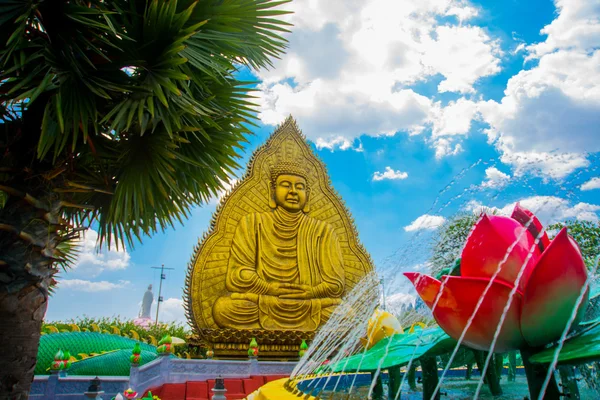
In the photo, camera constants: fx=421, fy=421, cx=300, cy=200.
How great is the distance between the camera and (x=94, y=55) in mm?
4062

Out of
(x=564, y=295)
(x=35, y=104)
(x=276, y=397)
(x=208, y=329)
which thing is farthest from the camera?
(x=208, y=329)

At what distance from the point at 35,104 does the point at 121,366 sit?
675 cm

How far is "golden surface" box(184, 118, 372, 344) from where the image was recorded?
10.2m

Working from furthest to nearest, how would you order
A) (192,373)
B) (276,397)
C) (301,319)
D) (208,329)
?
(301,319), (208,329), (192,373), (276,397)

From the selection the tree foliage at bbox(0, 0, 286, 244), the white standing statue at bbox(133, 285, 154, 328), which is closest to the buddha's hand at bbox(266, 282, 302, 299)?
the tree foliage at bbox(0, 0, 286, 244)

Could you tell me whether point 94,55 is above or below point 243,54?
below

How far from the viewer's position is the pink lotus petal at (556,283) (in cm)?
169

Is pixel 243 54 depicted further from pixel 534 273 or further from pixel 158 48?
pixel 534 273

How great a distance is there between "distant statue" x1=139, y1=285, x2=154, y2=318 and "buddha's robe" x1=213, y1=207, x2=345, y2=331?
1654 centimetres

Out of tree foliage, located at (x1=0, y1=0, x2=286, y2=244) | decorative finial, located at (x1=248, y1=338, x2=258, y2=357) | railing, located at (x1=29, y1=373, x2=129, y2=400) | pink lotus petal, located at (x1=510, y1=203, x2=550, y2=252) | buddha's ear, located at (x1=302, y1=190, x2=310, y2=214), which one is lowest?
railing, located at (x1=29, y1=373, x2=129, y2=400)

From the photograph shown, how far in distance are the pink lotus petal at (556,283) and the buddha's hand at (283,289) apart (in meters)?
9.25

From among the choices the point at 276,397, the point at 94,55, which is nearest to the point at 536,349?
the point at 276,397

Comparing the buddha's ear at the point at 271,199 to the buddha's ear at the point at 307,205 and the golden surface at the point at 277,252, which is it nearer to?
the golden surface at the point at 277,252

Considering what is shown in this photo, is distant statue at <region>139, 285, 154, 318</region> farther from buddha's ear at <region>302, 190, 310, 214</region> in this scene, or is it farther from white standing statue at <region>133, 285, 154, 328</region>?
buddha's ear at <region>302, 190, 310, 214</region>
